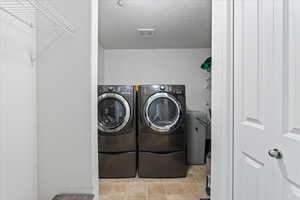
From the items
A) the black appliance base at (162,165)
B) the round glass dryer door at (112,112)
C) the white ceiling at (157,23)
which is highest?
the white ceiling at (157,23)

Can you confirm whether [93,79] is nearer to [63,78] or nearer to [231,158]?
[63,78]

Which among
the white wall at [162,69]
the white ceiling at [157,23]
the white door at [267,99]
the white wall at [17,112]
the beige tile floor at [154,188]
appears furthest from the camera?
the white wall at [162,69]

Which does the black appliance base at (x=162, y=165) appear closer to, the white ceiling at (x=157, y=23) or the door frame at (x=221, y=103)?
the door frame at (x=221, y=103)

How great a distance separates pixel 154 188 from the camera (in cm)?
267

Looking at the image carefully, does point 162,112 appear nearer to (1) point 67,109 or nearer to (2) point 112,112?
(2) point 112,112

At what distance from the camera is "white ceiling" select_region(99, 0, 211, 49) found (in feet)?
7.28

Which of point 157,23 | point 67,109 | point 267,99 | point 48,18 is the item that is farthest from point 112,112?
point 267,99

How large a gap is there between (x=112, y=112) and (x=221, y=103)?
6.47ft

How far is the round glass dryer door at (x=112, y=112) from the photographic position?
3001 mm

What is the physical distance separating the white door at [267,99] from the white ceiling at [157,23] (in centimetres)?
117

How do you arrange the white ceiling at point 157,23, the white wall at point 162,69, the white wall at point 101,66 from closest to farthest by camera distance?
the white ceiling at point 157,23 < the white wall at point 101,66 < the white wall at point 162,69

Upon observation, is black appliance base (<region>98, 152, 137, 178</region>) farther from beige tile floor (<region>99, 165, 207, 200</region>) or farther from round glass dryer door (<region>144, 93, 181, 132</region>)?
round glass dryer door (<region>144, 93, 181, 132</region>)

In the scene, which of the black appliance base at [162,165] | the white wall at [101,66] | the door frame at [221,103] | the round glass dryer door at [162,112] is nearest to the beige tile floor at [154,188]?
the black appliance base at [162,165]

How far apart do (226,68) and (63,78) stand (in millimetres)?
1074
